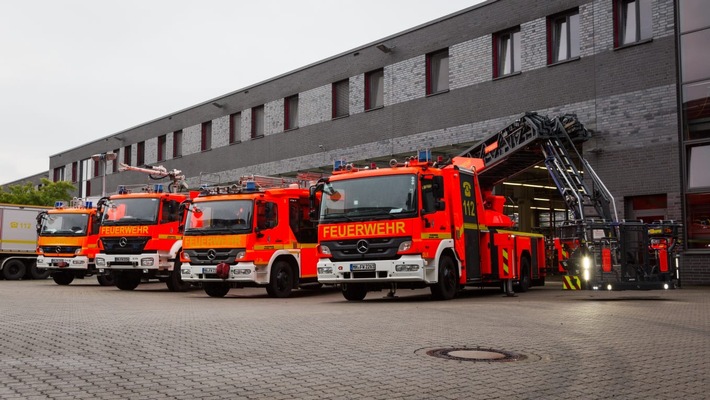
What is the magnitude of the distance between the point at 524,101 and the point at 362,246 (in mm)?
10762

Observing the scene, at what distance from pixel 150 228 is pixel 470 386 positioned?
1510cm

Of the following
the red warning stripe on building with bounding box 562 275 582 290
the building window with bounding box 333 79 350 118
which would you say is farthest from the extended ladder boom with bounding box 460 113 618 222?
the building window with bounding box 333 79 350 118

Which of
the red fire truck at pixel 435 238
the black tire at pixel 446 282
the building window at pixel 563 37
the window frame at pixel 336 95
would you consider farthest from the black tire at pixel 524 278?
the window frame at pixel 336 95

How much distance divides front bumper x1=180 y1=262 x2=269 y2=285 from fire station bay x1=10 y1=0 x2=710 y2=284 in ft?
21.1

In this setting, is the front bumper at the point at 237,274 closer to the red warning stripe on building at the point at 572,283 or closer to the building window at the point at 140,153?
the red warning stripe on building at the point at 572,283

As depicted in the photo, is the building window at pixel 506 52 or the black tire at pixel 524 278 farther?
the building window at pixel 506 52

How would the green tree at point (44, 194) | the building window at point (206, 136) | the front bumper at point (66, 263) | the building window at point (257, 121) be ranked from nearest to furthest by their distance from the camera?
the front bumper at point (66, 263) → the building window at point (257, 121) → the building window at point (206, 136) → the green tree at point (44, 194)

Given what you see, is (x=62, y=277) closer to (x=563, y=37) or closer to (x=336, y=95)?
(x=336, y=95)

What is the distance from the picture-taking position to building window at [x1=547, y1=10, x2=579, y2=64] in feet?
72.8

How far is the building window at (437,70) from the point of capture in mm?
26203

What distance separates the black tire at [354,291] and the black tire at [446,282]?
1729 mm

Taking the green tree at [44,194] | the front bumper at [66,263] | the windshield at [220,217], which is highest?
the green tree at [44,194]

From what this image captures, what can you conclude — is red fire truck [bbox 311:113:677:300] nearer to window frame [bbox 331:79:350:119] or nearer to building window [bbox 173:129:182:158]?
window frame [bbox 331:79:350:119]

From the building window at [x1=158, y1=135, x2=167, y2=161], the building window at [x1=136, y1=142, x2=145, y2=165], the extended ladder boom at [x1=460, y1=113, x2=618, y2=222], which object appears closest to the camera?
the extended ladder boom at [x1=460, y1=113, x2=618, y2=222]
